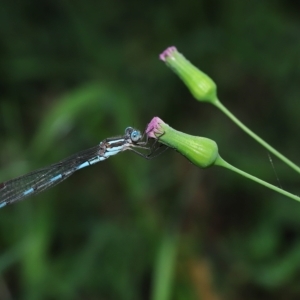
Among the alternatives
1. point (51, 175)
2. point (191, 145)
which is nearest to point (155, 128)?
point (191, 145)

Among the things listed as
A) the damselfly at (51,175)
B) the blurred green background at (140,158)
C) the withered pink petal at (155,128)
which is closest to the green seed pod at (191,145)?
the withered pink petal at (155,128)

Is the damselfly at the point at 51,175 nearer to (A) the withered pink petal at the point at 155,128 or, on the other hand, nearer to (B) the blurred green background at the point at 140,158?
(B) the blurred green background at the point at 140,158

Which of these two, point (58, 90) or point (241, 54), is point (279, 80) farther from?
point (58, 90)

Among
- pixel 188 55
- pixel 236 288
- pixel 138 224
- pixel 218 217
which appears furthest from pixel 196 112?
pixel 236 288

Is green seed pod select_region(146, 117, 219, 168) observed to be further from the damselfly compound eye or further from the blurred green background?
the blurred green background

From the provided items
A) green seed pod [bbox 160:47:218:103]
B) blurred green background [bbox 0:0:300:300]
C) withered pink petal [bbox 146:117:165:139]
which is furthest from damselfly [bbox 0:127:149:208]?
withered pink petal [bbox 146:117:165:139]

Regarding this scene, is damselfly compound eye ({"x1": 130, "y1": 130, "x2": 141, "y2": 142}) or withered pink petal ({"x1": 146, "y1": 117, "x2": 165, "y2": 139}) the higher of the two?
damselfly compound eye ({"x1": 130, "y1": 130, "x2": 141, "y2": 142})

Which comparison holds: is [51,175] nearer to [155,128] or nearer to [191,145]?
[155,128]
